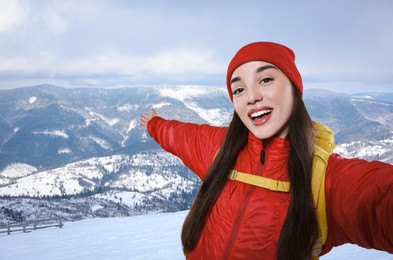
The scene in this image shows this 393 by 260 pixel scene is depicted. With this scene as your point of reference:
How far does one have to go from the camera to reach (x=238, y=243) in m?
1.63

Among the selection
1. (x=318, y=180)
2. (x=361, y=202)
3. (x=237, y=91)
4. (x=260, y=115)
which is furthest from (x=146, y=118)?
(x=361, y=202)

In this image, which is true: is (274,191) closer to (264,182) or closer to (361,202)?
(264,182)

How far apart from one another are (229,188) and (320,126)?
616mm

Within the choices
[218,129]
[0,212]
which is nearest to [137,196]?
[0,212]

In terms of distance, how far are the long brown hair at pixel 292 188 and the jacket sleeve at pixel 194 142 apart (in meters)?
0.25

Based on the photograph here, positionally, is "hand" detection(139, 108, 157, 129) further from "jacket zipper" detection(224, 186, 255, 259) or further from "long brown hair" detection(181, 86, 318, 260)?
"jacket zipper" detection(224, 186, 255, 259)

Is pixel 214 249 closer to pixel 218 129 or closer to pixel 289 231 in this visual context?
pixel 289 231

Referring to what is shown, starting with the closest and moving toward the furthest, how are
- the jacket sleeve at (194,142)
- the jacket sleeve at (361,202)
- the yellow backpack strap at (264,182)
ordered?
the jacket sleeve at (361,202) → the yellow backpack strap at (264,182) → the jacket sleeve at (194,142)

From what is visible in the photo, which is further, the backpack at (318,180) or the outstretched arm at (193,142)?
the outstretched arm at (193,142)

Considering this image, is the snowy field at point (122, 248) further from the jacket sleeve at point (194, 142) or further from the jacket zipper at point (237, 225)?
the jacket zipper at point (237, 225)

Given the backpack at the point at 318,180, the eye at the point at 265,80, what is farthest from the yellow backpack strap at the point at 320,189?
the eye at the point at 265,80

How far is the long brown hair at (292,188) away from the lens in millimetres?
1525

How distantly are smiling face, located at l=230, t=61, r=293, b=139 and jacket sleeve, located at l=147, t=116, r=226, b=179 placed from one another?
0.54 metres

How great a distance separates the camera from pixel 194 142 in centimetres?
235
